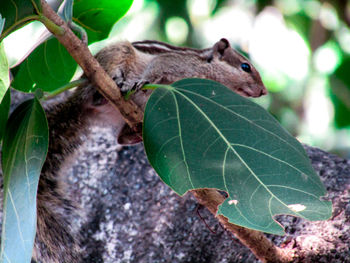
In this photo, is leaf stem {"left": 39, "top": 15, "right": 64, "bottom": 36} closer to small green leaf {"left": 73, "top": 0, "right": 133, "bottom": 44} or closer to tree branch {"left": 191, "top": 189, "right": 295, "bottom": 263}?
small green leaf {"left": 73, "top": 0, "right": 133, "bottom": 44}

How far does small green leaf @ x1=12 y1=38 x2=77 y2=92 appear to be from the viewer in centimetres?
131

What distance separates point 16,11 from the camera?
3.18ft

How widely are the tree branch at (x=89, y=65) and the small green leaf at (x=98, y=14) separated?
27cm

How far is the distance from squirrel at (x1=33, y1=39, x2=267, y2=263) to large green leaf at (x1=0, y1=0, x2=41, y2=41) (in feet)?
1.28

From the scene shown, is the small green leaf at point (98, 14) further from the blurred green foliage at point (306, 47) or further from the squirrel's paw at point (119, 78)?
the blurred green foliage at point (306, 47)

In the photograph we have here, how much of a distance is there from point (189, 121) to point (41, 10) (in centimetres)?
38

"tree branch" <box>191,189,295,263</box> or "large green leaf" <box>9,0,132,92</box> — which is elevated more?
"large green leaf" <box>9,0,132,92</box>

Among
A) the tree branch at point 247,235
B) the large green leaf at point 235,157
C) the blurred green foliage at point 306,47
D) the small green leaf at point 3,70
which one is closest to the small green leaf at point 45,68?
the small green leaf at point 3,70

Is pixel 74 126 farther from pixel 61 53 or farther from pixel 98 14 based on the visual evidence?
pixel 98 14

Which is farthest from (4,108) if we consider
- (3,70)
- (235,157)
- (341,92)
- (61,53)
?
(341,92)

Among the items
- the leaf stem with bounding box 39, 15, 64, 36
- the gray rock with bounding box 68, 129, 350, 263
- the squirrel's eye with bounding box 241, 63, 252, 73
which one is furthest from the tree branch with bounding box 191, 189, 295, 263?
the squirrel's eye with bounding box 241, 63, 252, 73

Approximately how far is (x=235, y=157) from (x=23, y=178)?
1.47 ft

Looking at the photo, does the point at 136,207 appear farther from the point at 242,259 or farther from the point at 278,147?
the point at 278,147

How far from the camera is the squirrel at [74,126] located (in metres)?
1.41
